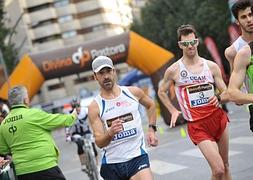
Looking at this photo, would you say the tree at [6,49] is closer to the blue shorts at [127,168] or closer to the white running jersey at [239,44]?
the white running jersey at [239,44]

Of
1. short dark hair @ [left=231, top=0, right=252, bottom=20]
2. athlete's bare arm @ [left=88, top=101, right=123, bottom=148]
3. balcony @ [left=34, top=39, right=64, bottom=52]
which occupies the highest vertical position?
short dark hair @ [left=231, top=0, right=252, bottom=20]

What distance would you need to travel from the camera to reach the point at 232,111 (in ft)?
62.3

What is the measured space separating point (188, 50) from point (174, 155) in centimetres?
594

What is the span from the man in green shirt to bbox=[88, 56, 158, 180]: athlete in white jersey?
79cm

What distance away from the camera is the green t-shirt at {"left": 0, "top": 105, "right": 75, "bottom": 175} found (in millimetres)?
5902

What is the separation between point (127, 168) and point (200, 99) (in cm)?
144

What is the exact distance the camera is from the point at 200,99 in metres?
6.19

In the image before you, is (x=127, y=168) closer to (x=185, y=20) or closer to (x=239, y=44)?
(x=239, y=44)

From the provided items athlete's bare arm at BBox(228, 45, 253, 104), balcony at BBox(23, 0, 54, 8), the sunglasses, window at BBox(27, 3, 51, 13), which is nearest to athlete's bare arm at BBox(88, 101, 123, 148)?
athlete's bare arm at BBox(228, 45, 253, 104)

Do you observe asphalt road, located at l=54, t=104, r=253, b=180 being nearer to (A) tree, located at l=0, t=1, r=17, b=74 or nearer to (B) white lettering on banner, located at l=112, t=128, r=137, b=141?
(B) white lettering on banner, located at l=112, t=128, r=137, b=141

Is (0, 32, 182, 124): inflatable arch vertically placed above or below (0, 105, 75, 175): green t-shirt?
below

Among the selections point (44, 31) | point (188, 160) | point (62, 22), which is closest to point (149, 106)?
point (188, 160)

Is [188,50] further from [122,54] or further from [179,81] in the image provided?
[122,54]

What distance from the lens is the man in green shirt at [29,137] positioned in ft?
19.4
